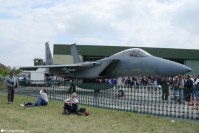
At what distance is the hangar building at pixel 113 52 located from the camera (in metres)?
57.7

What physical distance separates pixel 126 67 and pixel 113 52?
39684 mm

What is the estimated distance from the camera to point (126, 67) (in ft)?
64.4

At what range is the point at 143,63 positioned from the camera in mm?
18594

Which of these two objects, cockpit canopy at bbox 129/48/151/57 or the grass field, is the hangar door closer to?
cockpit canopy at bbox 129/48/151/57

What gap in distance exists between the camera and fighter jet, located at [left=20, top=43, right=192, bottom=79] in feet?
59.1

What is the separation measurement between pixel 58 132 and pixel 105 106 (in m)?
6.47

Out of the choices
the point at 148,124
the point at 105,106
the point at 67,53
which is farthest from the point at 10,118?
the point at 67,53

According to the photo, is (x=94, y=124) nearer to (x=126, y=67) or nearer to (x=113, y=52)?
(x=126, y=67)

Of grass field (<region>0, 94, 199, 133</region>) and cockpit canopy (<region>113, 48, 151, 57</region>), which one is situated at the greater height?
cockpit canopy (<region>113, 48, 151, 57</region>)

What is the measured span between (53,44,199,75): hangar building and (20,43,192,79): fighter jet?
3511 cm

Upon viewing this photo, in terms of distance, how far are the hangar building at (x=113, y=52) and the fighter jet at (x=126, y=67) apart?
115 ft

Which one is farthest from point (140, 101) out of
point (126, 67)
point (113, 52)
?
point (113, 52)

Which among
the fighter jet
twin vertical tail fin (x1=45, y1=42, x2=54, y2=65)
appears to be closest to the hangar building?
twin vertical tail fin (x1=45, y1=42, x2=54, y2=65)

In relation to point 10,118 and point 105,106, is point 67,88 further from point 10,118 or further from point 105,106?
point 10,118
